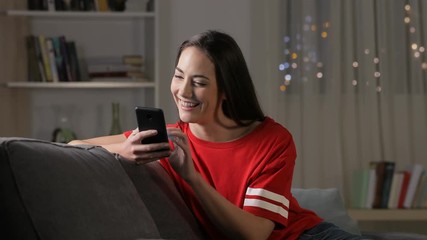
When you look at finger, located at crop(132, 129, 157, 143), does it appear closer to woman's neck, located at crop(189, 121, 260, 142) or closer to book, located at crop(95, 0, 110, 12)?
woman's neck, located at crop(189, 121, 260, 142)

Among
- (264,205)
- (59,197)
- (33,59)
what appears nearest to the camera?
(59,197)

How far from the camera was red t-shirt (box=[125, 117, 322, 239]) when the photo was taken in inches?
83.7

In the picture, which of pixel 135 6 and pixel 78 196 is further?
pixel 135 6

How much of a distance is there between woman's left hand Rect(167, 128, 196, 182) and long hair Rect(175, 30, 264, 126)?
0.26 metres

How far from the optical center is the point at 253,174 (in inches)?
85.2

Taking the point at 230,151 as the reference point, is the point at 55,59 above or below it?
below

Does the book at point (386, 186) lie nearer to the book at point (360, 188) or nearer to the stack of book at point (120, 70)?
the book at point (360, 188)

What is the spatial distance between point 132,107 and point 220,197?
9.67ft

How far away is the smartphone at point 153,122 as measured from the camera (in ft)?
6.11

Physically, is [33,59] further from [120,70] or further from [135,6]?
[135,6]

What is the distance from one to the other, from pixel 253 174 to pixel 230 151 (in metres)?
0.10

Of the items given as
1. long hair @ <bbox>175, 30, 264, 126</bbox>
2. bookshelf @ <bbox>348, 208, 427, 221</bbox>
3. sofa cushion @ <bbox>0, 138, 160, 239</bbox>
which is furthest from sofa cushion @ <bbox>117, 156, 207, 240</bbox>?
bookshelf @ <bbox>348, 208, 427, 221</bbox>

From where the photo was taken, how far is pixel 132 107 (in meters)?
4.91

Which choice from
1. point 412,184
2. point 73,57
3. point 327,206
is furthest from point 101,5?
point 327,206
